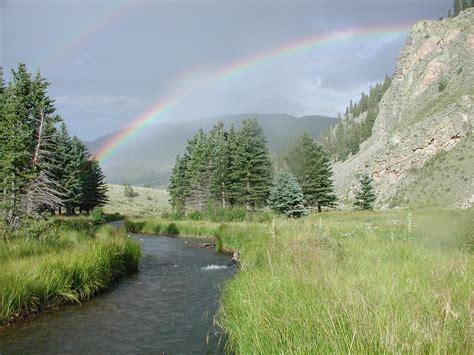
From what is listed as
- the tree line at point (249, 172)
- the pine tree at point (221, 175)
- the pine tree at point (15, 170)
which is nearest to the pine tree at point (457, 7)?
the tree line at point (249, 172)

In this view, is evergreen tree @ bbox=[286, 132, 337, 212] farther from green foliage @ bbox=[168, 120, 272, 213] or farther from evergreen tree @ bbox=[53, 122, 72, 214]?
evergreen tree @ bbox=[53, 122, 72, 214]

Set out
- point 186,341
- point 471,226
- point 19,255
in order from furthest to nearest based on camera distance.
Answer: point 19,255, point 471,226, point 186,341

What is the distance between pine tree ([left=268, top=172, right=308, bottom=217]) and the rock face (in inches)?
823

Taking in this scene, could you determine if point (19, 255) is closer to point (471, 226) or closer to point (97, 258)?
point (97, 258)

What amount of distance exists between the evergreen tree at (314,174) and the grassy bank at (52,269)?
4863 cm

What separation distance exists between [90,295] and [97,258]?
142 cm

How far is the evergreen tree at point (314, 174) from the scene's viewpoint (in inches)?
2486

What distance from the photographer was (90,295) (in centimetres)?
1329

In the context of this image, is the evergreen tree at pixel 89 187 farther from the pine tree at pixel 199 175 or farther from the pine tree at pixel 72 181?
the pine tree at pixel 199 175

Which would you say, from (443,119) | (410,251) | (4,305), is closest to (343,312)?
(410,251)

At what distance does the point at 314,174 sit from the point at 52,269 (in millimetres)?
54854

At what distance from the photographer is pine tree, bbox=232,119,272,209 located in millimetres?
61688

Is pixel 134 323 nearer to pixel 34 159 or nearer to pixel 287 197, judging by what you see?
pixel 34 159

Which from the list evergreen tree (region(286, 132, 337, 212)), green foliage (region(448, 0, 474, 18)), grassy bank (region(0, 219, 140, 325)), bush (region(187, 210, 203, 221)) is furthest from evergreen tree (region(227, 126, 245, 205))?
green foliage (region(448, 0, 474, 18))
